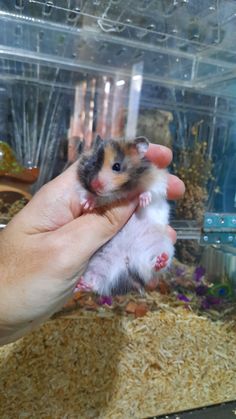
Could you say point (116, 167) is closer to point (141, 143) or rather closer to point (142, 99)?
point (141, 143)

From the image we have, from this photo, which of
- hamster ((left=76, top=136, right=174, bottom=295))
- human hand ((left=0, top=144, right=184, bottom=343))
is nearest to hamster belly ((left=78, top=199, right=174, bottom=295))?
hamster ((left=76, top=136, right=174, bottom=295))

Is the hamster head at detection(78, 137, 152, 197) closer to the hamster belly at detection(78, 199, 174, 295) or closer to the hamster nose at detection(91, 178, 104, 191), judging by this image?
the hamster nose at detection(91, 178, 104, 191)

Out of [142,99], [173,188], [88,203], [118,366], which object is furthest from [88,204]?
[142,99]

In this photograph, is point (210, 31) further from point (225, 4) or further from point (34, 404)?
point (34, 404)

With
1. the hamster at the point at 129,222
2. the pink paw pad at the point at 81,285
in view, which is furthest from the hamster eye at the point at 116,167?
the pink paw pad at the point at 81,285

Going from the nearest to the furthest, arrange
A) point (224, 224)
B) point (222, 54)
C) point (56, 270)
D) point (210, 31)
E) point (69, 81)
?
point (56, 270) → point (224, 224) → point (210, 31) → point (222, 54) → point (69, 81)

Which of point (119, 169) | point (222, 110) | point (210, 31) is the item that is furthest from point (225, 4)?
point (119, 169)

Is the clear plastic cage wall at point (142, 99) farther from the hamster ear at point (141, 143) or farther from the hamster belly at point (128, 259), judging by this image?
the hamster ear at point (141, 143)
